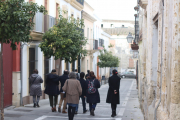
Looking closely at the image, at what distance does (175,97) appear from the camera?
5.39m

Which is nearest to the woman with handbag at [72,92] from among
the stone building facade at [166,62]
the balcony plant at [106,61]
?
the stone building facade at [166,62]

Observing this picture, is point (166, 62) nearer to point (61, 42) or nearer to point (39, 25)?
point (61, 42)

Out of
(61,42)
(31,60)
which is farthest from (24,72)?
(61,42)

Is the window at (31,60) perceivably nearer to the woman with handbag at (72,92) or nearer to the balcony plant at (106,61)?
the woman with handbag at (72,92)

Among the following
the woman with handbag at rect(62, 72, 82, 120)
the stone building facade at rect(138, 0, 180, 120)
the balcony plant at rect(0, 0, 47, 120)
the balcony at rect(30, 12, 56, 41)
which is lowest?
the woman with handbag at rect(62, 72, 82, 120)

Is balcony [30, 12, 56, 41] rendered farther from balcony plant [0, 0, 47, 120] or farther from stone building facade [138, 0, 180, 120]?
stone building facade [138, 0, 180, 120]

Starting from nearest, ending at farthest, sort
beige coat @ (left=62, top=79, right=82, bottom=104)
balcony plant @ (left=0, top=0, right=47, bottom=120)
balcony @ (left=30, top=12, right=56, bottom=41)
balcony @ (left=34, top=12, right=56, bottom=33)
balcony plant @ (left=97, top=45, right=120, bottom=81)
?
balcony plant @ (left=0, top=0, right=47, bottom=120), beige coat @ (left=62, top=79, right=82, bottom=104), balcony @ (left=30, top=12, right=56, bottom=41), balcony @ (left=34, top=12, right=56, bottom=33), balcony plant @ (left=97, top=45, right=120, bottom=81)

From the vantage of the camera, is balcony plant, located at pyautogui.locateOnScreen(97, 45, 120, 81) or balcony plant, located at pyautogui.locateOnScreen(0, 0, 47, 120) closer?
balcony plant, located at pyautogui.locateOnScreen(0, 0, 47, 120)

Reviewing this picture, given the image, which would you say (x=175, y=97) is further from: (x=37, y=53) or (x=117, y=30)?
(x=117, y=30)

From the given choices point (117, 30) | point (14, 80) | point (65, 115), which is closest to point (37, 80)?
point (14, 80)

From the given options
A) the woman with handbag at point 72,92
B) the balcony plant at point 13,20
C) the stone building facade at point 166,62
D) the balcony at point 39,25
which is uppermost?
the balcony at point 39,25

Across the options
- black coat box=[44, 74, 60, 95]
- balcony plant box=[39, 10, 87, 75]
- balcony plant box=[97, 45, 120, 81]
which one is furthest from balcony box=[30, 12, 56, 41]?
balcony plant box=[97, 45, 120, 81]

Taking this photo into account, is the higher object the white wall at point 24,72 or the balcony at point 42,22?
the balcony at point 42,22

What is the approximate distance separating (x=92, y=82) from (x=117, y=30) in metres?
61.4
